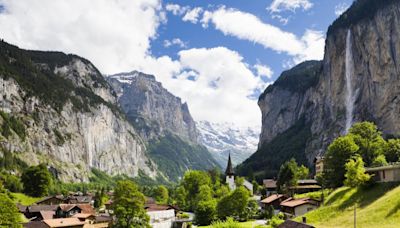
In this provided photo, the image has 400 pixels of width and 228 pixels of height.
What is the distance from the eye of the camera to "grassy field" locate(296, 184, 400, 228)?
52.2m

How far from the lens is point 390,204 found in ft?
181

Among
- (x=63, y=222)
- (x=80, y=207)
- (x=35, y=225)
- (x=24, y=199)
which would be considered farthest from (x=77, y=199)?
(x=35, y=225)

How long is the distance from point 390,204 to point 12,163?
175356 mm

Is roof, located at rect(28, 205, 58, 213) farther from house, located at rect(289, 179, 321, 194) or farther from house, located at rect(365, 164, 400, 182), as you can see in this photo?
house, located at rect(365, 164, 400, 182)

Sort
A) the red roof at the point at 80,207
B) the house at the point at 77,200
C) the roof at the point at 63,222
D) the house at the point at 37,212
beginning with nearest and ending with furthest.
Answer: the roof at the point at 63,222
the house at the point at 37,212
the red roof at the point at 80,207
the house at the point at 77,200

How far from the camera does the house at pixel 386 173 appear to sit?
208ft

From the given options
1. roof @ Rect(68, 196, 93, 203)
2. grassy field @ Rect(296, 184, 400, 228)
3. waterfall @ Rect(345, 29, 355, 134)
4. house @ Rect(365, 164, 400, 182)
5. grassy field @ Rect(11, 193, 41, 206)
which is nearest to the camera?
grassy field @ Rect(296, 184, 400, 228)

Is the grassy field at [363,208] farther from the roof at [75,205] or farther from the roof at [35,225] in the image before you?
the roof at [75,205]

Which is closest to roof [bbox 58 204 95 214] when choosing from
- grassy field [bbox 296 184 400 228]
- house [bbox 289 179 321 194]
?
house [bbox 289 179 321 194]

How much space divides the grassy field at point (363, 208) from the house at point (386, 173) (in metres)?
1.70

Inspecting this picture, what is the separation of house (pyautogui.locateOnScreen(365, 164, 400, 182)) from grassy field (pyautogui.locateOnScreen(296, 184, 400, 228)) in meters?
1.70

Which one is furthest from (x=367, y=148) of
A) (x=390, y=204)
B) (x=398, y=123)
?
(x=398, y=123)

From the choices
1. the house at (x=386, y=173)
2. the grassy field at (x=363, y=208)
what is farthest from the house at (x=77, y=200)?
the house at (x=386, y=173)

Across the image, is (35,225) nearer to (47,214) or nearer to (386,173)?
(47,214)
